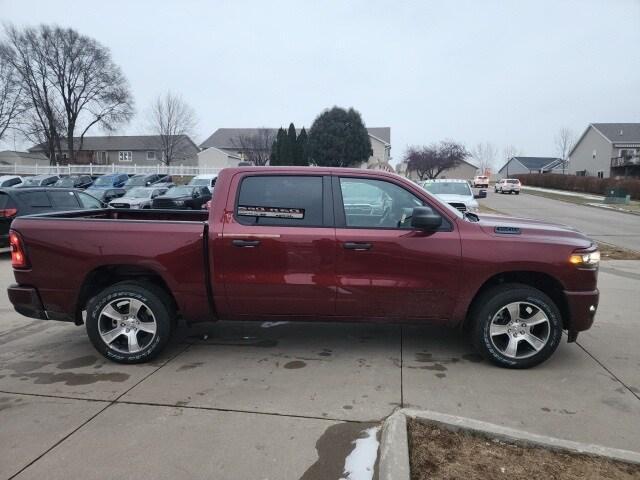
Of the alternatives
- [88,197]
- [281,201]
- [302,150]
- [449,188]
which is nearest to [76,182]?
[302,150]

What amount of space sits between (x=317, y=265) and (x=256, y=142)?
200 feet

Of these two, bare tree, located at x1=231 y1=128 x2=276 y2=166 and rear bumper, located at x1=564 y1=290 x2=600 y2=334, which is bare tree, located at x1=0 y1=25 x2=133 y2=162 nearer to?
bare tree, located at x1=231 y1=128 x2=276 y2=166

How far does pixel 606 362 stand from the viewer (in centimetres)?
447

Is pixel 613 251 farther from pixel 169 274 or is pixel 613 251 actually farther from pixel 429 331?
pixel 169 274

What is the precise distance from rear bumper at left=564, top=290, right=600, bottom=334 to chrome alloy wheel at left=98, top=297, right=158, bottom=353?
3812 millimetres

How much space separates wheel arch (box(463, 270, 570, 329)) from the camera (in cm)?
427

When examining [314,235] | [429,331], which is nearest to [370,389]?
[314,235]

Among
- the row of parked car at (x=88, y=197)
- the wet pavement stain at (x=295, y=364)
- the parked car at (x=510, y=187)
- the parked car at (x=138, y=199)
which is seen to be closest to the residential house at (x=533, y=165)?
the parked car at (x=510, y=187)

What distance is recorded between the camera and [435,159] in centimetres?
6369

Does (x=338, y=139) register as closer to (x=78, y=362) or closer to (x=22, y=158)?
(x=78, y=362)

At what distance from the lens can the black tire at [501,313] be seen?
4133mm

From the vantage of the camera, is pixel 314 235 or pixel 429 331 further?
pixel 429 331

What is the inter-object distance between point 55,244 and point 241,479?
286cm

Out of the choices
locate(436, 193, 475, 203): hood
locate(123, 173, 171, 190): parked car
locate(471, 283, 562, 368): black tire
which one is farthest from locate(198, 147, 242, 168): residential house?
locate(471, 283, 562, 368): black tire
